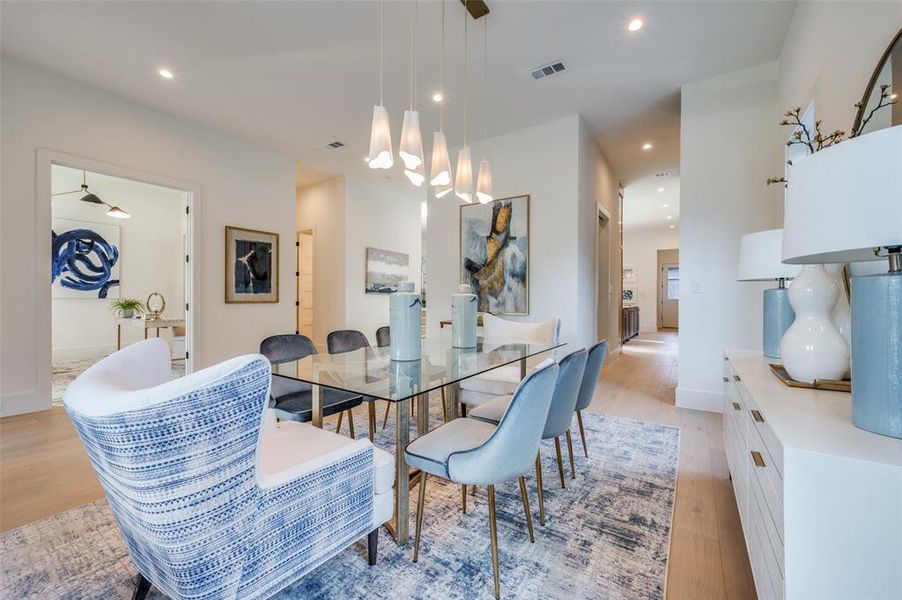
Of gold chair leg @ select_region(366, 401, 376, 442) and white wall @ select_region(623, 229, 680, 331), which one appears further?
white wall @ select_region(623, 229, 680, 331)

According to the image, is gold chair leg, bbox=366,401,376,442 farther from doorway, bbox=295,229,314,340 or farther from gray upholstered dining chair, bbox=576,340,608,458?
doorway, bbox=295,229,314,340

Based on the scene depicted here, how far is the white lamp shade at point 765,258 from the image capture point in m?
1.88

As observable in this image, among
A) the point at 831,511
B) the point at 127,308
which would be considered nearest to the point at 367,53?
the point at 831,511

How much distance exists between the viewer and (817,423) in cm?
94

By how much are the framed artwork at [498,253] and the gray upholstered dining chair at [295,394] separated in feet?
7.57

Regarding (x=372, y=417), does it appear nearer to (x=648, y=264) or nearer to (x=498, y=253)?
(x=498, y=253)

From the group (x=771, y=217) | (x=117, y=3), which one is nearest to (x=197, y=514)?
(x=117, y=3)

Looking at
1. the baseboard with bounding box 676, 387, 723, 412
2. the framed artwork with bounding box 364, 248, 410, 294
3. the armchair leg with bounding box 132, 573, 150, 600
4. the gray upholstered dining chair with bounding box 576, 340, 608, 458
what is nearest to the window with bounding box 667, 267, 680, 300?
the framed artwork with bounding box 364, 248, 410, 294

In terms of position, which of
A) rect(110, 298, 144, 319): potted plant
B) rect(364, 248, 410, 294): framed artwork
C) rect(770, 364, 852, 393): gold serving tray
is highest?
rect(364, 248, 410, 294): framed artwork

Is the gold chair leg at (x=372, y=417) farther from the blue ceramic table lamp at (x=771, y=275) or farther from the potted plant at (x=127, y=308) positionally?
the potted plant at (x=127, y=308)

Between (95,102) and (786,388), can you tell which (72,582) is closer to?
(786,388)

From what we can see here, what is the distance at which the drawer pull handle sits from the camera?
1042 millimetres

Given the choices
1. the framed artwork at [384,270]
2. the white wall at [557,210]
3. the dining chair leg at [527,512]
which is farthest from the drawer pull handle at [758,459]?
the framed artwork at [384,270]

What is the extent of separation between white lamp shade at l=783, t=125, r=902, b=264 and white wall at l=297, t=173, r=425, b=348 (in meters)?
5.86
